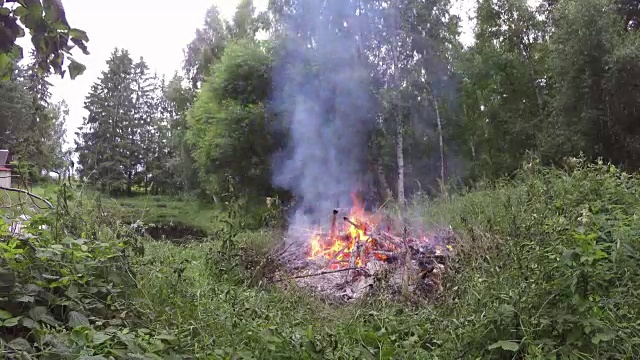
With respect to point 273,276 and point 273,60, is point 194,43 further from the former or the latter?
point 273,276

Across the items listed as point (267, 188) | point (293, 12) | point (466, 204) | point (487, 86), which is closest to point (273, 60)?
point (293, 12)

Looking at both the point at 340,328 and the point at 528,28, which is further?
the point at 528,28

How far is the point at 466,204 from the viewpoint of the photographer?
658cm

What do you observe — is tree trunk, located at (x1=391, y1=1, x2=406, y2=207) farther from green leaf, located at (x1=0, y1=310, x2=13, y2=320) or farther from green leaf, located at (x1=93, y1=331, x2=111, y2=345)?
green leaf, located at (x1=0, y1=310, x2=13, y2=320)

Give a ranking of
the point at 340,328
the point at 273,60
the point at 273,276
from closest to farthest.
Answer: the point at 340,328
the point at 273,276
the point at 273,60

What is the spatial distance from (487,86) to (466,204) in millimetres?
14734

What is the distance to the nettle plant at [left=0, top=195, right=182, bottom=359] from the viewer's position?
6.10 ft

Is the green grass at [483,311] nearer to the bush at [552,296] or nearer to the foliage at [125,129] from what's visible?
the bush at [552,296]

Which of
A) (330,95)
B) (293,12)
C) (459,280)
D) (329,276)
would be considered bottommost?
(329,276)

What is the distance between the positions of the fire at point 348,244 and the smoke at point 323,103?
542 centimetres

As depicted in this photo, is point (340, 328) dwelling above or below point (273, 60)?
below

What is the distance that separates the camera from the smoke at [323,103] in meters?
12.6

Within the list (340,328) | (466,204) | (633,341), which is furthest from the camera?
(466,204)

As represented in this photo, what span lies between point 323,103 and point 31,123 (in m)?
19.2
